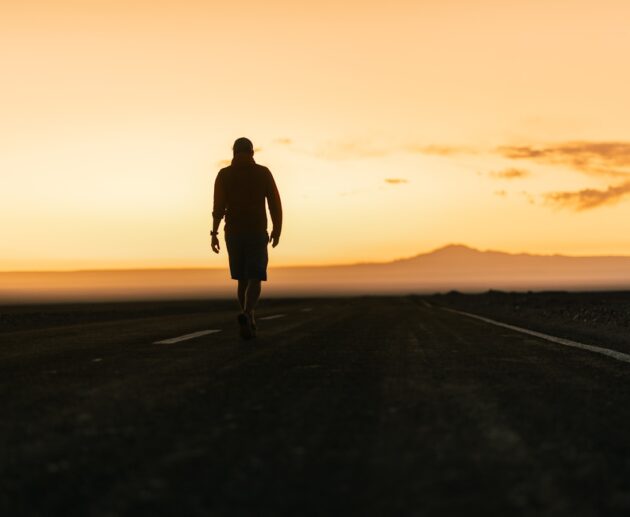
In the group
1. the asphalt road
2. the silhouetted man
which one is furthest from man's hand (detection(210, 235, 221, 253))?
the asphalt road

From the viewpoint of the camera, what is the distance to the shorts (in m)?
9.59

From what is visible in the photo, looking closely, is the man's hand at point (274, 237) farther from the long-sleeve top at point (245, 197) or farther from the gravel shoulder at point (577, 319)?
the gravel shoulder at point (577, 319)

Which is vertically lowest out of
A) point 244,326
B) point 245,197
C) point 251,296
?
point 244,326

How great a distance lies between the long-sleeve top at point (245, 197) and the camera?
985 cm

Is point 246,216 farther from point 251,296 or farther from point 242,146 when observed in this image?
point 251,296

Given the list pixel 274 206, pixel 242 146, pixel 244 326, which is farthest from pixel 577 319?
pixel 244 326

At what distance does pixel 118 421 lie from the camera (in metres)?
3.69

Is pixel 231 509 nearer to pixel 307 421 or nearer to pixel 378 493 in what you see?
pixel 378 493

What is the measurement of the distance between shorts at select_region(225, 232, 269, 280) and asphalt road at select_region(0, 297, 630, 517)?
311 cm

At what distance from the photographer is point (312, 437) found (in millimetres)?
3322

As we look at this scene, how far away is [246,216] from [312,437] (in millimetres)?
6738

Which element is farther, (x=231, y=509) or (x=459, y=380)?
(x=459, y=380)

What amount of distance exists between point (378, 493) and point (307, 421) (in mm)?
1240

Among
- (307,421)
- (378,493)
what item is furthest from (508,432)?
(378,493)
